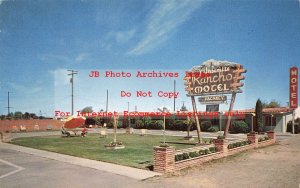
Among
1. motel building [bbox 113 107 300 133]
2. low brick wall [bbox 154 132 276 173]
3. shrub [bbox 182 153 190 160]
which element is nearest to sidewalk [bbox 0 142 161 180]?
low brick wall [bbox 154 132 276 173]

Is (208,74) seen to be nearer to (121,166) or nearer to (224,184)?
(121,166)

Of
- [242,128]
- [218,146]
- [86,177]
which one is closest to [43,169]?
[86,177]

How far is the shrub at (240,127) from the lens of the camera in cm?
3981

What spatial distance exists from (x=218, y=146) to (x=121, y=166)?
19.6 ft

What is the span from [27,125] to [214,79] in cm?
3845

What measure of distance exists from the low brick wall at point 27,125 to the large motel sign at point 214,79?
111 feet

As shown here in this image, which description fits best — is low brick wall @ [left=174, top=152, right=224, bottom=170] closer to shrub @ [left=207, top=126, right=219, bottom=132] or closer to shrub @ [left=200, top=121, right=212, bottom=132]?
shrub @ [left=207, top=126, right=219, bottom=132]

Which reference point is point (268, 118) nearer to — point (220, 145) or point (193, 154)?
point (220, 145)

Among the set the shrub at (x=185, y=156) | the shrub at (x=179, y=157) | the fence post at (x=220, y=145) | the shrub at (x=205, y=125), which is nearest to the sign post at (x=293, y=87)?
the shrub at (x=205, y=125)

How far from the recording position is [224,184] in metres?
10.5

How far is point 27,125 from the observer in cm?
5053

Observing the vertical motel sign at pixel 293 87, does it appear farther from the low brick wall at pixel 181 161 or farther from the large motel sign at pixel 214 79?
the low brick wall at pixel 181 161

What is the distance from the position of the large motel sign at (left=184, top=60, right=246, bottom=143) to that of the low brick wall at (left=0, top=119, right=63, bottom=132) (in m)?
33.7

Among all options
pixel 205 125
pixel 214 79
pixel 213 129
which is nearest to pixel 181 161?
pixel 214 79
